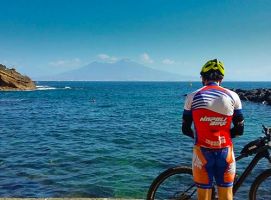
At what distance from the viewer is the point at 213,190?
230 inches

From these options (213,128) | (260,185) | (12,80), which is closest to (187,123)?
(213,128)

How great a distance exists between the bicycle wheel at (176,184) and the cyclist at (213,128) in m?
0.88

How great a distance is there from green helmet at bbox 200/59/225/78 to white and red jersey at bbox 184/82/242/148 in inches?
Result: 8.7

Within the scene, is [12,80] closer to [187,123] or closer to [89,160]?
[89,160]

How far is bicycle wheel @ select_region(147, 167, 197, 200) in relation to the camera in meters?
6.26

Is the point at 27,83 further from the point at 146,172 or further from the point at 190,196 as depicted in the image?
the point at 190,196

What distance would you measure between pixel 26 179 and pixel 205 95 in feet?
39.2

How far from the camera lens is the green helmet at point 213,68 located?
534 centimetres

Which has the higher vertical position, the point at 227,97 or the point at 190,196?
the point at 227,97

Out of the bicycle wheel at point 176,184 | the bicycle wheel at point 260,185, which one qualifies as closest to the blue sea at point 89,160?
the bicycle wheel at point 260,185

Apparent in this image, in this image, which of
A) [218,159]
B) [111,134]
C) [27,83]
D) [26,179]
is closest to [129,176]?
[26,179]

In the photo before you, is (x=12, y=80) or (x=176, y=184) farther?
(x=12, y=80)

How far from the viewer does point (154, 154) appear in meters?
20.8

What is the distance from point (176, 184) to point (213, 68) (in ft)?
A: 8.34
